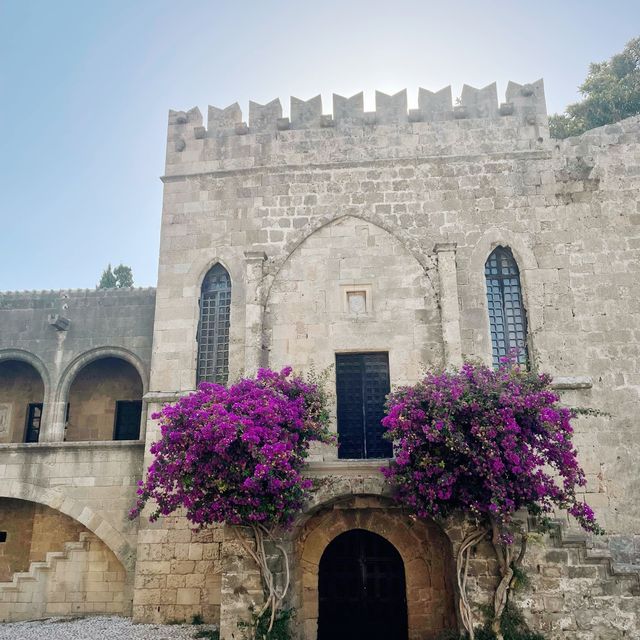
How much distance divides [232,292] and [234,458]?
4903mm

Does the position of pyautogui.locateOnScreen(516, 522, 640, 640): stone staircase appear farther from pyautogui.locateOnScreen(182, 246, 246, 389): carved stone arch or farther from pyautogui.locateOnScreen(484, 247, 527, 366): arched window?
pyautogui.locateOnScreen(182, 246, 246, 389): carved stone arch

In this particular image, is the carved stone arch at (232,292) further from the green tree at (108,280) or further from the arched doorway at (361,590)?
the green tree at (108,280)

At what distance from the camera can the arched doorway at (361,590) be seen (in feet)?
38.1

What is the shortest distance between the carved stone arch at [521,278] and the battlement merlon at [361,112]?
270cm

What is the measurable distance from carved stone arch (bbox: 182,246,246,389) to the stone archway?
136 inches

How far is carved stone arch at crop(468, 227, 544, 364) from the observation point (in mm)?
12883

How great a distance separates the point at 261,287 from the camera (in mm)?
13508

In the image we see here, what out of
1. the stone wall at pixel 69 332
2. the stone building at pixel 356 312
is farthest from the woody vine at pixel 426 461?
the stone wall at pixel 69 332

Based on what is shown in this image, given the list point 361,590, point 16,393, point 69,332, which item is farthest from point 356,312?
point 16,393

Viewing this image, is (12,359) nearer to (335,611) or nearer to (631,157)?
(335,611)

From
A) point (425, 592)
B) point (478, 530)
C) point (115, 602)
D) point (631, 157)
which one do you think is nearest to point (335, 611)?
point (425, 592)

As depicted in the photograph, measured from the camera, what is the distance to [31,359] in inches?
617

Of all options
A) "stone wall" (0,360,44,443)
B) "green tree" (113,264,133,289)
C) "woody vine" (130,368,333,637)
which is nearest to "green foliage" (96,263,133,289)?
"green tree" (113,264,133,289)

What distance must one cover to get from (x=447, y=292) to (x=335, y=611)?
20.4ft
